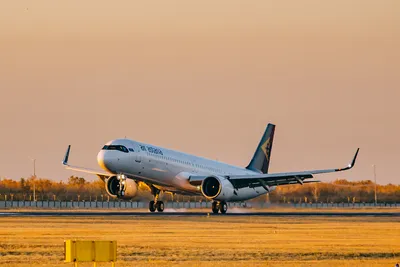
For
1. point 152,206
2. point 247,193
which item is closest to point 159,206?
point 152,206

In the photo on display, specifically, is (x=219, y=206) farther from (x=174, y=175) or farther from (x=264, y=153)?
(x=264, y=153)

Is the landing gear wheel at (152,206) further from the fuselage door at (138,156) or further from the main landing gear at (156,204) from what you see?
the fuselage door at (138,156)

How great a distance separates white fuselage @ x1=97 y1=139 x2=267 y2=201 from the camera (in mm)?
87188

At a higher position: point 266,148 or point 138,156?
point 266,148

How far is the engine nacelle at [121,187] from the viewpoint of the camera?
9212cm

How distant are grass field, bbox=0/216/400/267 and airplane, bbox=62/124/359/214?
605 inches

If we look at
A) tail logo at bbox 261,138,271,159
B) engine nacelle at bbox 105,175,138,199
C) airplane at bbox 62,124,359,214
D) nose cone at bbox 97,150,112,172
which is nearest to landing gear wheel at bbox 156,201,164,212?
airplane at bbox 62,124,359,214

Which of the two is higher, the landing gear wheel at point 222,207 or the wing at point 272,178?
the wing at point 272,178

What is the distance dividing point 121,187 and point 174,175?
169 inches

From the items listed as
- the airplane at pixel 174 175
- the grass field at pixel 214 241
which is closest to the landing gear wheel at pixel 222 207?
the airplane at pixel 174 175

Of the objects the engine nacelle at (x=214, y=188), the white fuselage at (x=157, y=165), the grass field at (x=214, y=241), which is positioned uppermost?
the white fuselage at (x=157, y=165)

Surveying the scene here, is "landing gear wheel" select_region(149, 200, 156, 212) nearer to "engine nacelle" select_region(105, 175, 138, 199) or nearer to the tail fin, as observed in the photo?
"engine nacelle" select_region(105, 175, 138, 199)

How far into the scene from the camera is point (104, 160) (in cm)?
8700

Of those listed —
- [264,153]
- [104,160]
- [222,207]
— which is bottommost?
[222,207]
